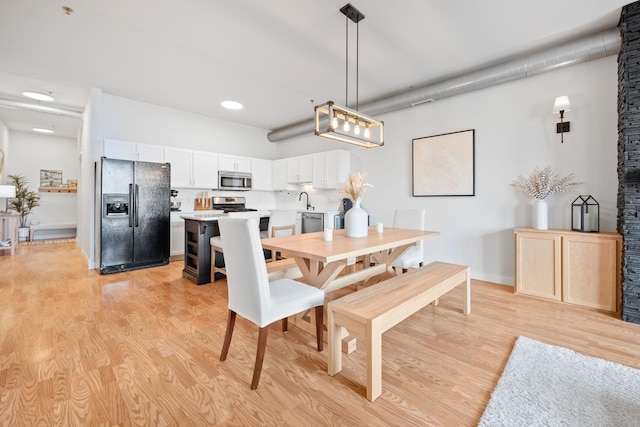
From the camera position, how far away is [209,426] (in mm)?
1407

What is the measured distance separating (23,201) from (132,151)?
473 cm

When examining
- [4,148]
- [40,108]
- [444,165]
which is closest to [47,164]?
[4,148]

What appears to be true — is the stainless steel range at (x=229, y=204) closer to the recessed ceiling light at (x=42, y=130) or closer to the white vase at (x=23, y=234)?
the recessed ceiling light at (x=42, y=130)

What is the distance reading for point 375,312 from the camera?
5.57 feet

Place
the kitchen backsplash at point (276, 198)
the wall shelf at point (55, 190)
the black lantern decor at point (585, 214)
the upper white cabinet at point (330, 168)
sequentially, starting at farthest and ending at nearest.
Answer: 1. the wall shelf at point (55, 190)
2. the kitchen backsplash at point (276, 198)
3. the upper white cabinet at point (330, 168)
4. the black lantern decor at point (585, 214)

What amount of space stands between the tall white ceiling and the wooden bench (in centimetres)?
245

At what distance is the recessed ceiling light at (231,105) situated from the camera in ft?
16.5

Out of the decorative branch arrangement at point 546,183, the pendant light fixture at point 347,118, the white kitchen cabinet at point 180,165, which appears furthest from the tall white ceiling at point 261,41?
the decorative branch arrangement at point 546,183

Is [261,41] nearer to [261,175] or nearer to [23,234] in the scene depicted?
[261,175]

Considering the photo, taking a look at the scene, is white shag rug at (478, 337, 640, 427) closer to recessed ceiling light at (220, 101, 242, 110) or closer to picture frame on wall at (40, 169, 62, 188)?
recessed ceiling light at (220, 101, 242, 110)

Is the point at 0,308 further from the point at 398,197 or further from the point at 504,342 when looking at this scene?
the point at 398,197

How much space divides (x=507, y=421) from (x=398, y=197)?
3631mm

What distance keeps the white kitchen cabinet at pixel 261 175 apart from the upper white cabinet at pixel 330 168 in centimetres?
148

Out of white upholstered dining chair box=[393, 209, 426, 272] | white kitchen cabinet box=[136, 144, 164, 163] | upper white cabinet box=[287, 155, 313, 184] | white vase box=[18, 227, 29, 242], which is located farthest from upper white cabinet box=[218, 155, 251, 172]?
white vase box=[18, 227, 29, 242]
